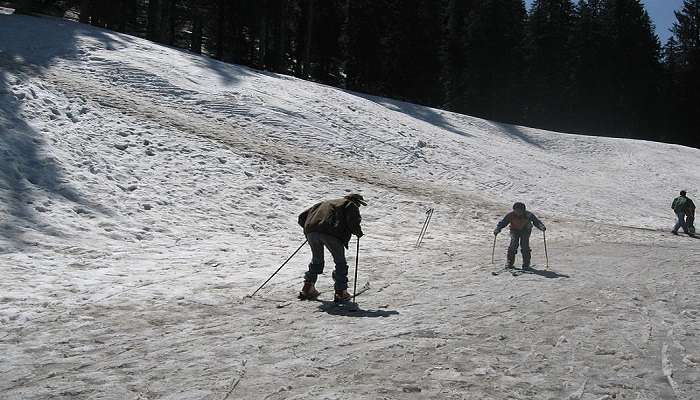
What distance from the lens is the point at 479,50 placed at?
5522 centimetres

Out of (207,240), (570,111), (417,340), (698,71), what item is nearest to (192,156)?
(207,240)

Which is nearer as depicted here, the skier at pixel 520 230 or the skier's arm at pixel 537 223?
the skier at pixel 520 230

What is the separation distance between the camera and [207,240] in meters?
12.6

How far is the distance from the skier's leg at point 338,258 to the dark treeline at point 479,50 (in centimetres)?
3257

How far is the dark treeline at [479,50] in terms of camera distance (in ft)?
151

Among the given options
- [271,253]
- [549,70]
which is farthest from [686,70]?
[271,253]

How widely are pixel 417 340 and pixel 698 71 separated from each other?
217ft

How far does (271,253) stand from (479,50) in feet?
154

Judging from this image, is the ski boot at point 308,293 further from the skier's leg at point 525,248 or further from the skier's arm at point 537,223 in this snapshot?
the skier's arm at point 537,223

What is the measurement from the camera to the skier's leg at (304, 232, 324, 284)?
859 cm

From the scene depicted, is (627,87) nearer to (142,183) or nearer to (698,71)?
(698,71)

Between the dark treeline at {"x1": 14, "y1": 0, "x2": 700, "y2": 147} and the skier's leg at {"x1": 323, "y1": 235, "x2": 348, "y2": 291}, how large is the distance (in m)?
32.6

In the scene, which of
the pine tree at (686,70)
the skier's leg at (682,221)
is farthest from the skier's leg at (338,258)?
the pine tree at (686,70)

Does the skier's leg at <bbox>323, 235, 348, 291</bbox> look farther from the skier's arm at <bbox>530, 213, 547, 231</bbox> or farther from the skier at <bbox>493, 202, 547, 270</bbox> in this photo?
the skier's arm at <bbox>530, 213, 547, 231</bbox>
